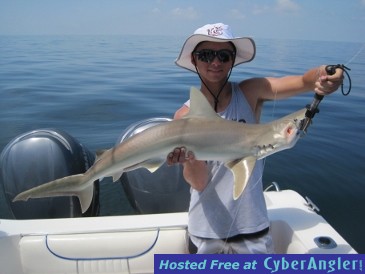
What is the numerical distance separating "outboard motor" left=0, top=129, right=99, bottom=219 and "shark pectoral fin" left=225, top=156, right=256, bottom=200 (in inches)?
95.7

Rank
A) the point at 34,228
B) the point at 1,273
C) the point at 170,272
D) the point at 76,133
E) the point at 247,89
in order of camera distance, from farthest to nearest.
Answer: the point at 76,133 < the point at 34,228 < the point at 1,273 < the point at 247,89 < the point at 170,272

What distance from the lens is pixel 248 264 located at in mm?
2650

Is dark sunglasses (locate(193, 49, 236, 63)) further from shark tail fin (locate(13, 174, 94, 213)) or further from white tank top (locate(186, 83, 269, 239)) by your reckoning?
shark tail fin (locate(13, 174, 94, 213))

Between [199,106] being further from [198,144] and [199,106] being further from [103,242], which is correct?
[103,242]

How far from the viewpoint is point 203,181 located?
9.09 ft

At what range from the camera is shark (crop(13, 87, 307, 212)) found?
2.37m

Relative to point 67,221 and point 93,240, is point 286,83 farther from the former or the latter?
point 67,221

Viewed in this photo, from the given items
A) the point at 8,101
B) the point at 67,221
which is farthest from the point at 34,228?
the point at 8,101

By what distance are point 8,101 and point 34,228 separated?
379 inches

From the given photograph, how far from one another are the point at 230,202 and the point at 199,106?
78cm

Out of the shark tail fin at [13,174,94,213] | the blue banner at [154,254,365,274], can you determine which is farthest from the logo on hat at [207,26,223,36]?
the blue banner at [154,254,365,274]

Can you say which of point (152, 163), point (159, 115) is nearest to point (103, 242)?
point (152, 163)

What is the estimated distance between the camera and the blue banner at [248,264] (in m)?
2.63

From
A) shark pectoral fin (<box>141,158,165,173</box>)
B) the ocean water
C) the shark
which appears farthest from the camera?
the ocean water
